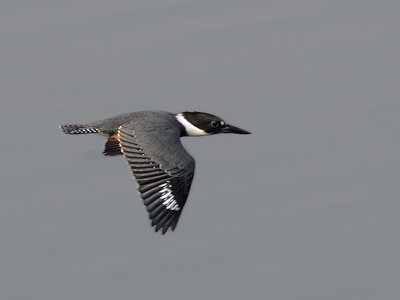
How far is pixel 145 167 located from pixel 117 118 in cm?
93

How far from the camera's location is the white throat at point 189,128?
53.1ft

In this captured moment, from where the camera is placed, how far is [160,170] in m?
15.0

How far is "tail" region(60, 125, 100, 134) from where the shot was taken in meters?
15.9

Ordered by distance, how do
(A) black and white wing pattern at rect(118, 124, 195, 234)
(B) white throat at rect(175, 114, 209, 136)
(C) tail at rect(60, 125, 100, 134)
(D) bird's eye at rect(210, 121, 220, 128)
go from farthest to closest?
(D) bird's eye at rect(210, 121, 220, 128), (B) white throat at rect(175, 114, 209, 136), (C) tail at rect(60, 125, 100, 134), (A) black and white wing pattern at rect(118, 124, 195, 234)

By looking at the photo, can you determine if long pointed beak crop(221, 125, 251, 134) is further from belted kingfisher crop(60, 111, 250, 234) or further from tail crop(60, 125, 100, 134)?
tail crop(60, 125, 100, 134)

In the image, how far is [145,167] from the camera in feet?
49.2

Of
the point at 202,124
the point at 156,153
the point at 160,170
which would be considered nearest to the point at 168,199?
the point at 160,170

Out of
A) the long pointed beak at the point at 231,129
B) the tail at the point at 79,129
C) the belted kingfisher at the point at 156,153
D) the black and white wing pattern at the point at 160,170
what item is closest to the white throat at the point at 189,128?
the belted kingfisher at the point at 156,153

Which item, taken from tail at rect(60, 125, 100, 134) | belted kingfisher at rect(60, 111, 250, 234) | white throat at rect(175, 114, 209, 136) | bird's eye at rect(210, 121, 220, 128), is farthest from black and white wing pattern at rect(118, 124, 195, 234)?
bird's eye at rect(210, 121, 220, 128)

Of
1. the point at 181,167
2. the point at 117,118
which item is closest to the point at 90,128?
the point at 117,118

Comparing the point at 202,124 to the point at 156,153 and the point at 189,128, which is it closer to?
the point at 189,128

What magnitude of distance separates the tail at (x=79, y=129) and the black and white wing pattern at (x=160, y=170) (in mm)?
A: 448

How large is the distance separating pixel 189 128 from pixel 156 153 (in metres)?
1.20

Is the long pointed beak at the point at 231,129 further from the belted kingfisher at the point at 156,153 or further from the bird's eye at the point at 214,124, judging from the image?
the belted kingfisher at the point at 156,153
